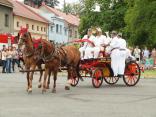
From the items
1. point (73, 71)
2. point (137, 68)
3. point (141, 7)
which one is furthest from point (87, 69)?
point (141, 7)

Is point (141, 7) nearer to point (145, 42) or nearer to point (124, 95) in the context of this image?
point (145, 42)

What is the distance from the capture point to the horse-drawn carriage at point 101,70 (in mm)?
19156

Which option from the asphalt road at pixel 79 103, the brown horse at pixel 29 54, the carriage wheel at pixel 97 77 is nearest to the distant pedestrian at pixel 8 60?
the carriage wheel at pixel 97 77

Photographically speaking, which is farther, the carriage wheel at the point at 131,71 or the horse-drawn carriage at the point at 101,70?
the carriage wheel at the point at 131,71

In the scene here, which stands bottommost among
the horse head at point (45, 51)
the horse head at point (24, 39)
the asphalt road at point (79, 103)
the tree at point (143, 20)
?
the asphalt road at point (79, 103)

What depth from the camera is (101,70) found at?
63.4 feet

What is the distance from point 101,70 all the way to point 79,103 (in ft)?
18.4

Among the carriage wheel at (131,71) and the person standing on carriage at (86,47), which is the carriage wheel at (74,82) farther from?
the carriage wheel at (131,71)

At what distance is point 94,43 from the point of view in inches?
787

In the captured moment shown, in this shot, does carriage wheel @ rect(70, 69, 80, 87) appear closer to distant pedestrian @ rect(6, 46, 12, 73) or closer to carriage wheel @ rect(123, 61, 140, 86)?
carriage wheel @ rect(123, 61, 140, 86)

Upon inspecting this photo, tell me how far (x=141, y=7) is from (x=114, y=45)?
2687 centimetres

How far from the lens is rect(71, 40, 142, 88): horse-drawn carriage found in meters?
19.2

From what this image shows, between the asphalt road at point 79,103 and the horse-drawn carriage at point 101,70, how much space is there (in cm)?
118

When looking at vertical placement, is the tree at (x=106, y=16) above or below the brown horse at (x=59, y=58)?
above
